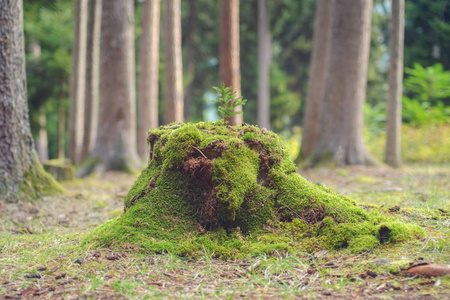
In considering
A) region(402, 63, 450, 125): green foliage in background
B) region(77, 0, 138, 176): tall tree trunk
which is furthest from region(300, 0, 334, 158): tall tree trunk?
region(77, 0, 138, 176): tall tree trunk

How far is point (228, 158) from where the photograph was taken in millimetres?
3180

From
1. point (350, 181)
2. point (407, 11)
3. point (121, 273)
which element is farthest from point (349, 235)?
point (407, 11)

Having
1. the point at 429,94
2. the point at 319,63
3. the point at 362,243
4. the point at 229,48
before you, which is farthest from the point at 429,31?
the point at 362,243

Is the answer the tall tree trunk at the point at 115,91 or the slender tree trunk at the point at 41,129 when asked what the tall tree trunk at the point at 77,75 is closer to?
the tall tree trunk at the point at 115,91

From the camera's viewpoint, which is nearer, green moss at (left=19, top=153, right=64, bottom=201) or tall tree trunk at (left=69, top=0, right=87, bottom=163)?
green moss at (left=19, top=153, right=64, bottom=201)

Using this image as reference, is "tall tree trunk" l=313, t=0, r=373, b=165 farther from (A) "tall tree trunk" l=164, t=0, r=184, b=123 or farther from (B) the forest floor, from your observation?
(B) the forest floor

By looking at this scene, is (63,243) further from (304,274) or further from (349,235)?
(349,235)

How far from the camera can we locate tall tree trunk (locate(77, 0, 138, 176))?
387 inches

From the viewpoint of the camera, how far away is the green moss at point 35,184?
5078 millimetres

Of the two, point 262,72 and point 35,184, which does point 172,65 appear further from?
point 262,72

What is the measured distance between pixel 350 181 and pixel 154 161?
4.70 metres

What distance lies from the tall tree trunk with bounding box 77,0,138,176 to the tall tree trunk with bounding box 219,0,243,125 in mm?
2661

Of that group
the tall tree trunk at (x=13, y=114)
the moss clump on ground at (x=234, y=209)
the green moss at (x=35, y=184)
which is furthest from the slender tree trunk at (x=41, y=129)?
the moss clump on ground at (x=234, y=209)

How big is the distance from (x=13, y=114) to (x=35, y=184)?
3.54 feet
